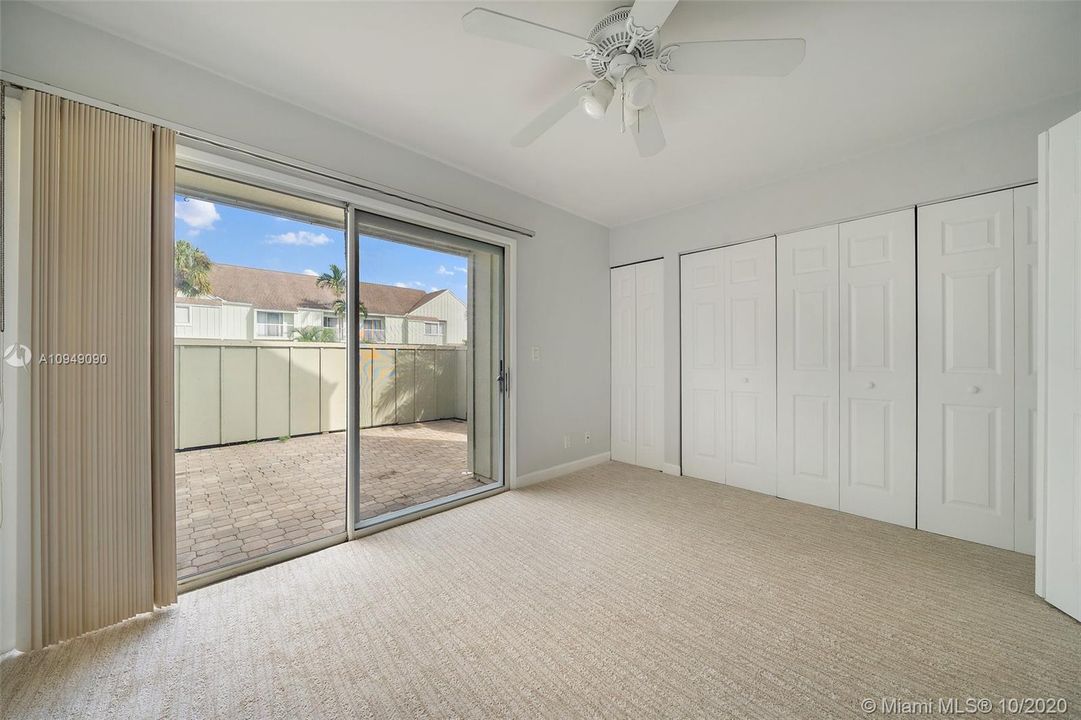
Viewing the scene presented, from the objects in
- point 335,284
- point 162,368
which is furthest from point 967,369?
point 162,368

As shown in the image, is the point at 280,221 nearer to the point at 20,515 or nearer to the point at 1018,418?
the point at 20,515

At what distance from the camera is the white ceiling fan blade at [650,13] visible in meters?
1.31

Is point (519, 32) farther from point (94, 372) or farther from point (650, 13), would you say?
point (94, 372)

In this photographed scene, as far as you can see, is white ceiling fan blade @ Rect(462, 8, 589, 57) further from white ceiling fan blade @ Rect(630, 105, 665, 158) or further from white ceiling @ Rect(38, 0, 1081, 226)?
white ceiling fan blade @ Rect(630, 105, 665, 158)

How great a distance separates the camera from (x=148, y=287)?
5.77 ft

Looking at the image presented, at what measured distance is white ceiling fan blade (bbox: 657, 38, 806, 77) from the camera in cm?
147

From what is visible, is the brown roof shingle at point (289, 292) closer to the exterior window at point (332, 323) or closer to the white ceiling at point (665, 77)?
the exterior window at point (332, 323)

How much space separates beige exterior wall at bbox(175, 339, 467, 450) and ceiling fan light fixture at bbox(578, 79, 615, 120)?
6.39 feet

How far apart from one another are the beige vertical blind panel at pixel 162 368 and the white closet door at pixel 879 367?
4.17m

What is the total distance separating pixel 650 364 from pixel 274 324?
3.33 m

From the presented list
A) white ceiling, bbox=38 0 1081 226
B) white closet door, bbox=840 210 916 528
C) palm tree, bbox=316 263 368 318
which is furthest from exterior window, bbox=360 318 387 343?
white closet door, bbox=840 210 916 528

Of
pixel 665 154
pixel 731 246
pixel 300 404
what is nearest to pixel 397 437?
pixel 300 404

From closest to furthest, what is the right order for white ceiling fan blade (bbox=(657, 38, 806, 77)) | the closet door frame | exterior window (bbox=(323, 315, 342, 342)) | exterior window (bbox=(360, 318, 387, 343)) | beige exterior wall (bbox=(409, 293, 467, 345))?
white ceiling fan blade (bbox=(657, 38, 806, 77))
exterior window (bbox=(360, 318, 387, 343))
exterior window (bbox=(323, 315, 342, 342))
beige exterior wall (bbox=(409, 293, 467, 345))
the closet door frame

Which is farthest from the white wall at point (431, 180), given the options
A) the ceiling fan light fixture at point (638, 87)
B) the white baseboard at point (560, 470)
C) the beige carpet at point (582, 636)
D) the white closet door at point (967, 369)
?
the white closet door at point (967, 369)
